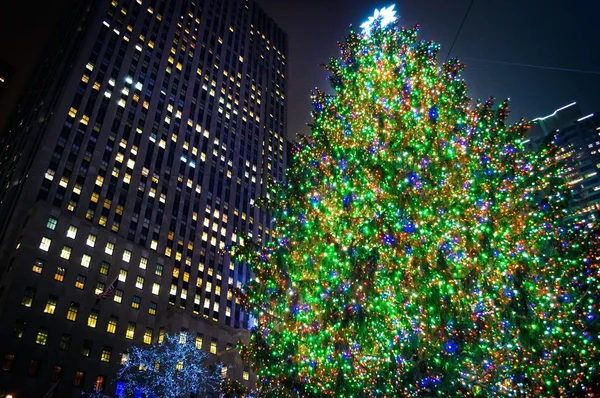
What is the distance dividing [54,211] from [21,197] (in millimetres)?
4419

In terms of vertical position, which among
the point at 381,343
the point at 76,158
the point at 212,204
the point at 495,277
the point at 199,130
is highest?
the point at 199,130

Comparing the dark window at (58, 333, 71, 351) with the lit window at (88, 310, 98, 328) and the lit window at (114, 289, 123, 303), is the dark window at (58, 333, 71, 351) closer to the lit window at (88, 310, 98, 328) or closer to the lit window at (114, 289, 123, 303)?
the lit window at (88, 310, 98, 328)

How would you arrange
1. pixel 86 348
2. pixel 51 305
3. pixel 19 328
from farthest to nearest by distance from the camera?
pixel 86 348
pixel 51 305
pixel 19 328

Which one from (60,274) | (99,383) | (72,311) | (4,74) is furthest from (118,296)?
(4,74)

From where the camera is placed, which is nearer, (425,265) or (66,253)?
(425,265)

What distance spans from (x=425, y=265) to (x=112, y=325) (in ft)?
139

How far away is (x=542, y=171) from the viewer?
34.8 feet

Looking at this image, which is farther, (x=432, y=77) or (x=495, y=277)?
(x=432, y=77)

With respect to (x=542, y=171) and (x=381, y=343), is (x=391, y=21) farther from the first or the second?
(x=381, y=343)

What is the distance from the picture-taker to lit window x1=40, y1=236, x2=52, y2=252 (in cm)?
3959

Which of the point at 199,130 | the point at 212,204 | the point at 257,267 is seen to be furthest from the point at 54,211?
the point at 257,267

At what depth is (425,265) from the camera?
956cm

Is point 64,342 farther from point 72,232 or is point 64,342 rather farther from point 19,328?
point 72,232

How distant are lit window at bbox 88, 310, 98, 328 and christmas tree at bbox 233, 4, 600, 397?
36.3 meters
